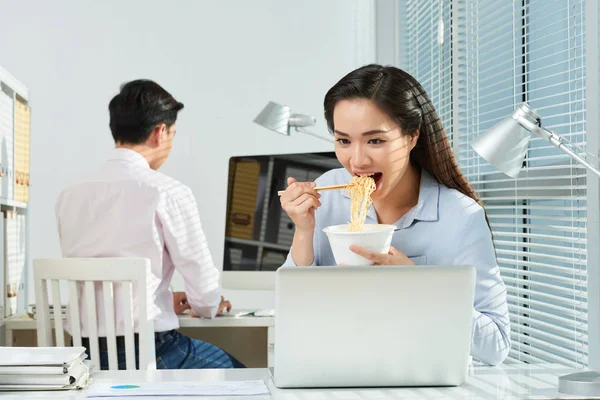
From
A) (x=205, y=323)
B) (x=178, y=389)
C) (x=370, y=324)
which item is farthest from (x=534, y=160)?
(x=178, y=389)

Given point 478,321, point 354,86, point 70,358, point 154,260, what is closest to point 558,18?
point 354,86

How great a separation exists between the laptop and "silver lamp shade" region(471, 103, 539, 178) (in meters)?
0.28

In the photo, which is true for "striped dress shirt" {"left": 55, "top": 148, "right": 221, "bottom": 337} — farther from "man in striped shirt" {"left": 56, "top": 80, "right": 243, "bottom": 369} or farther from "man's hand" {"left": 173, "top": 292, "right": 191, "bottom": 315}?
"man's hand" {"left": 173, "top": 292, "right": 191, "bottom": 315}

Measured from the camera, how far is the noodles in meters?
1.70

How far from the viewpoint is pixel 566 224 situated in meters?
2.33

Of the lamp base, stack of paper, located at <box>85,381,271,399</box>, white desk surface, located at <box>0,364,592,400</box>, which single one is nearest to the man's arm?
white desk surface, located at <box>0,364,592,400</box>

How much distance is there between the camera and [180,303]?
298cm

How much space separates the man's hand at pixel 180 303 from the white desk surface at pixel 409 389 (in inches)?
56.4

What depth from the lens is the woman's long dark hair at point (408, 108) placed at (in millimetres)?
1843

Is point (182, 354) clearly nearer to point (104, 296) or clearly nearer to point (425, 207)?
point (104, 296)

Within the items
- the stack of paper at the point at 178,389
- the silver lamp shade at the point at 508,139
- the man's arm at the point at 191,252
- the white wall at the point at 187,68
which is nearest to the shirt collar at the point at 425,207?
the silver lamp shade at the point at 508,139

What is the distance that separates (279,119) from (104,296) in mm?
1228

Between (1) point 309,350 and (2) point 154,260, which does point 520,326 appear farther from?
(1) point 309,350

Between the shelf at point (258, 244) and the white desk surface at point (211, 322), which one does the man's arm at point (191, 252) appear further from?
the shelf at point (258, 244)
